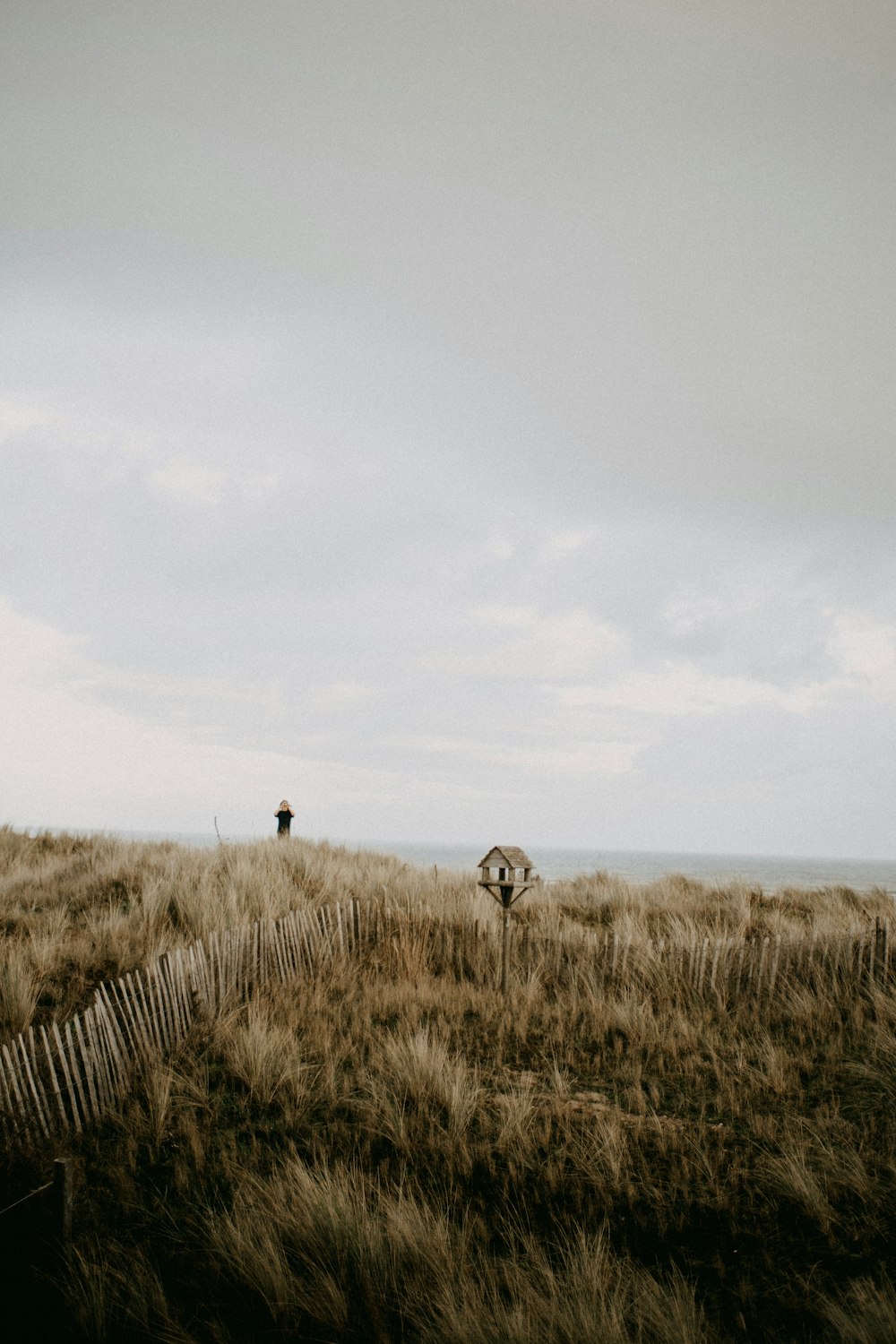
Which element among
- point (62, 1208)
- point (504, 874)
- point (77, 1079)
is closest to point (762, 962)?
point (504, 874)

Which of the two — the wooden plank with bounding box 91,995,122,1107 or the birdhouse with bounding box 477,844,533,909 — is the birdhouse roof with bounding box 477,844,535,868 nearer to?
the birdhouse with bounding box 477,844,533,909

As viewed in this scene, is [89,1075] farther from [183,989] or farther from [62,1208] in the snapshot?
[62,1208]

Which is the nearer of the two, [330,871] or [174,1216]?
[174,1216]

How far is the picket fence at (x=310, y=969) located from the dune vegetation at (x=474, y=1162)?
0.12 metres

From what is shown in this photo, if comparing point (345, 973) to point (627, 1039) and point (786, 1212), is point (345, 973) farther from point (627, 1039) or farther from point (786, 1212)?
point (786, 1212)

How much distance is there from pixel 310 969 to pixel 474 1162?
12.9ft

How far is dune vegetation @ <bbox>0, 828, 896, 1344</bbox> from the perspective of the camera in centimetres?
302

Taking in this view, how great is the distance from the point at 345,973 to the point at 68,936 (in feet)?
11.5

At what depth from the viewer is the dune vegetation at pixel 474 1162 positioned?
3.02 m

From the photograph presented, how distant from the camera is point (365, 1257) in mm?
3273

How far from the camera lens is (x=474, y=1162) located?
13.9 ft

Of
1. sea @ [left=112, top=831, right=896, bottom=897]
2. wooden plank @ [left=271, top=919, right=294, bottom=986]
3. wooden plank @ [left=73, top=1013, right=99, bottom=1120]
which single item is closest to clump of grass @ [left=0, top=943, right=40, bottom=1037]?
wooden plank @ [left=73, top=1013, right=99, bottom=1120]

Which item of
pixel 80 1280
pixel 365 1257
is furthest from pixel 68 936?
pixel 365 1257

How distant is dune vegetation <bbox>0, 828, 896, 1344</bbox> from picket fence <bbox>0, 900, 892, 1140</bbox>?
4.6 inches
